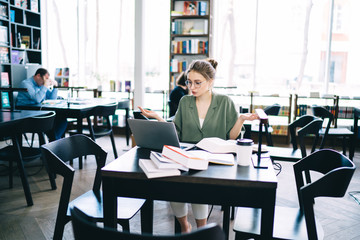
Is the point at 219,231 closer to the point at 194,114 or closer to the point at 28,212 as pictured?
the point at 194,114

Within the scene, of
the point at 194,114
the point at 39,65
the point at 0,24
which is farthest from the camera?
the point at 39,65

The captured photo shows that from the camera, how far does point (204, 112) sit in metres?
2.52

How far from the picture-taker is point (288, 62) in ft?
20.5

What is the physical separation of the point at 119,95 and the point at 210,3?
259cm

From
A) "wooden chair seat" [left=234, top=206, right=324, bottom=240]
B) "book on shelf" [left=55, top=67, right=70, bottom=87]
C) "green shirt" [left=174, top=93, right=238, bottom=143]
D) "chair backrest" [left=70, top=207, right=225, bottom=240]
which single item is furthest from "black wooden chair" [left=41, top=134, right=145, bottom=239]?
"book on shelf" [left=55, top=67, right=70, bottom=87]

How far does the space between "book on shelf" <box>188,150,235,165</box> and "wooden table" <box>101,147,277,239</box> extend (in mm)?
78

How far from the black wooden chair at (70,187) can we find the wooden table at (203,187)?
305mm

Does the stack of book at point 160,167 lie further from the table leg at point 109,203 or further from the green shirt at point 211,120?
the green shirt at point 211,120

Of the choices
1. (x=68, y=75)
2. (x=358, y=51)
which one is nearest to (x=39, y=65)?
(x=68, y=75)

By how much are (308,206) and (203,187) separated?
1.70 feet

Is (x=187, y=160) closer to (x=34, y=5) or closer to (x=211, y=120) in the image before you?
(x=211, y=120)

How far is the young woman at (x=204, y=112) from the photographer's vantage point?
241 centimetres

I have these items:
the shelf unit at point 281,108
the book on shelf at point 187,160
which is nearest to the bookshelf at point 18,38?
the shelf unit at point 281,108

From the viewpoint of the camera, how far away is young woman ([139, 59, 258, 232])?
2.41 metres
